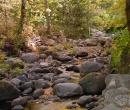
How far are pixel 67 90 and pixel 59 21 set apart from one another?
480 inches

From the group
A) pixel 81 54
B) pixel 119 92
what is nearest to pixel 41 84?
pixel 119 92

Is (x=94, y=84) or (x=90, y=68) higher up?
(x=90, y=68)

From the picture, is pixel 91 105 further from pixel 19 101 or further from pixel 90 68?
pixel 90 68

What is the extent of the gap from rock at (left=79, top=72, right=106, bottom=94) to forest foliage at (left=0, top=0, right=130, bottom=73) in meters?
0.51

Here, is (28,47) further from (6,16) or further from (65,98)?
(65,98)

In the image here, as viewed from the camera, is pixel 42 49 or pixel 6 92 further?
pixel 42 49

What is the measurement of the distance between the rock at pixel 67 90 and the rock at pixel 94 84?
7.1 inches

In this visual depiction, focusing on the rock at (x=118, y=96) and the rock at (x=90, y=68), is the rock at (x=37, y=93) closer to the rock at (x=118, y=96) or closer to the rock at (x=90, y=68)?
the rock at (x=90, y=68)

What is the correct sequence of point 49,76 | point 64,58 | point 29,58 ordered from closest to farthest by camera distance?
point 49,76 < point 29,58 < point 64,58

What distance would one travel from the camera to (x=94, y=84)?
22.9ft

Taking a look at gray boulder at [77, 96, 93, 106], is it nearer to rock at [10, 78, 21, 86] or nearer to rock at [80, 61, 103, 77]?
rock at [80, 61, 103, 77]

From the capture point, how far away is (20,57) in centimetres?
1118

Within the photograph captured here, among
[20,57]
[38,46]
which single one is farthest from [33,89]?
[38,46]

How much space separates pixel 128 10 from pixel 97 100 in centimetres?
240
